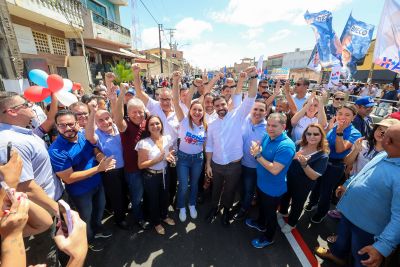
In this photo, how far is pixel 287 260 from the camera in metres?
2.65

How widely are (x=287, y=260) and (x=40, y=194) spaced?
2.95 meters

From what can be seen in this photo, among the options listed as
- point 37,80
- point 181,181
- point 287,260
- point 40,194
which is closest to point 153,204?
point 181,181

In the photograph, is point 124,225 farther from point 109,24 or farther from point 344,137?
point 109,24

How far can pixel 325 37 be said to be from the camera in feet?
27.8

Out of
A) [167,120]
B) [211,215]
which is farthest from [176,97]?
[211,215]

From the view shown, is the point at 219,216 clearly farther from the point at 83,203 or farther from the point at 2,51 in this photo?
the point at 2,51

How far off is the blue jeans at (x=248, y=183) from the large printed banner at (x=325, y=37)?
7.86 metres

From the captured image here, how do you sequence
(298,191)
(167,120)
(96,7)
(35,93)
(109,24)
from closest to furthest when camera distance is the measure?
(298,191) < (167,120) < (35,93) < (109,24) < (96,7)

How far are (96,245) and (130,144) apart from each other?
1.55 metres

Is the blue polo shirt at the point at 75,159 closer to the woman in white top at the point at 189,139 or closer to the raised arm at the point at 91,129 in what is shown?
the raised arm at the point at 91,129

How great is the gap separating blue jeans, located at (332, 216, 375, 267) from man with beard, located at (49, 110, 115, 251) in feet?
9.19

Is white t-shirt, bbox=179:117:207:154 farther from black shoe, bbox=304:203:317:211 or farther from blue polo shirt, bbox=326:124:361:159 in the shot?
black shoe, bbox=304:203:317:211

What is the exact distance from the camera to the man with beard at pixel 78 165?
220cm

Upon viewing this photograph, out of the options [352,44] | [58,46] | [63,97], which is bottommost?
[63,97]
